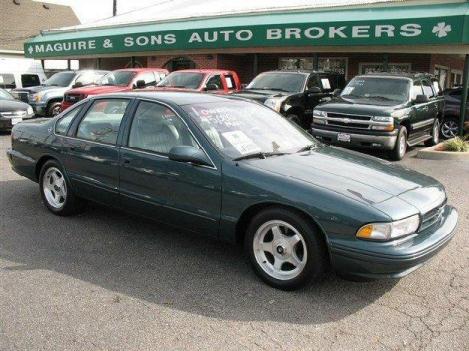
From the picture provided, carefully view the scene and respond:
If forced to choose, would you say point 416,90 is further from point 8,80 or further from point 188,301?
point 8,80

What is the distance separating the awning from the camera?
13.6 metres

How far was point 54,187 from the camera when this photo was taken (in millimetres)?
5691

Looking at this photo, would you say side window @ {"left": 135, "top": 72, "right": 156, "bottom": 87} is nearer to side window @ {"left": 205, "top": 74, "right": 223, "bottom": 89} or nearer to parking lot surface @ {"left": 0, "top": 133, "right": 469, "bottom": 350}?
side window @ {"left": 205, "top": 74, "right": 223, "bottom": 89}

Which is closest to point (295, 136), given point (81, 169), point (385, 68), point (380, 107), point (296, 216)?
point (296, 216)

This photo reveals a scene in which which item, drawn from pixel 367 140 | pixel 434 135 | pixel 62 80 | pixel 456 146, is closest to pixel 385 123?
pixel 367 140

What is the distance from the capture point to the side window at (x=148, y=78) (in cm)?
1522

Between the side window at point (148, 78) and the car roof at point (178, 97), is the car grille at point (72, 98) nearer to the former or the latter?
the side window at point (148, 78)

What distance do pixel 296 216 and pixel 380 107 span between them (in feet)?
21.9

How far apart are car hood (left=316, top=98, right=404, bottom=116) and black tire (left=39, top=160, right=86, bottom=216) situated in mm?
6024

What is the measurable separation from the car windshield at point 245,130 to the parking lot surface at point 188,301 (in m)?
1.02

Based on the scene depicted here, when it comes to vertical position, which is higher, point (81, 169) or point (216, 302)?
point (81, 169)

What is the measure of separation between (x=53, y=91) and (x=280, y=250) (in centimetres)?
1388

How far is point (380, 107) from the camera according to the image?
971 centimetres

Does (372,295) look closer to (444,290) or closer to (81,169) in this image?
(444,290)
